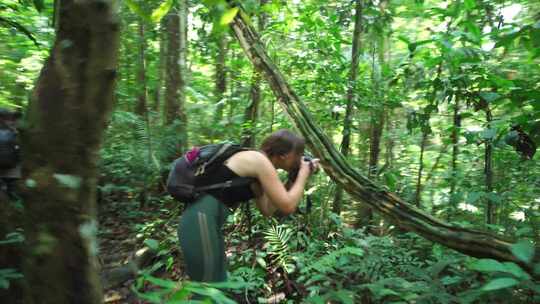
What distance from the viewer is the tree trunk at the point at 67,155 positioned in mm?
1414

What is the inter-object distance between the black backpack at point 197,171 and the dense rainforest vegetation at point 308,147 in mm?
415

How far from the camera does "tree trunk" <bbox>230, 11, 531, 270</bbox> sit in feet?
10.1

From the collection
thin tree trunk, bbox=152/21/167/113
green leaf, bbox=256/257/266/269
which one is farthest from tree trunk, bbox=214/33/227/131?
green leaf, bbox=256/257/266/269

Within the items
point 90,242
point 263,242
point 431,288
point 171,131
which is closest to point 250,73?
point 171,131

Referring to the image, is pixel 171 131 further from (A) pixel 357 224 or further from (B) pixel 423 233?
(B) pixel 423 233

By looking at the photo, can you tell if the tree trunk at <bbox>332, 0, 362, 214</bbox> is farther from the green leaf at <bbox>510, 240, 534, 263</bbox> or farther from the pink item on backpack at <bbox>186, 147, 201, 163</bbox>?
the green leaf at <bbox>510, 240, 534, 263</bbox>

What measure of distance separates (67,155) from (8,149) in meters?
2.64

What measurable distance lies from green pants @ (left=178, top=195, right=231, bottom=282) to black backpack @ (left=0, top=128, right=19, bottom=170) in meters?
1.61

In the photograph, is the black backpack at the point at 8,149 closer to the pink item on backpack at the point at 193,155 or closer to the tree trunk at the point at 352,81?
the pink item on backpack at the point at 193,155

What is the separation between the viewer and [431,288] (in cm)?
285

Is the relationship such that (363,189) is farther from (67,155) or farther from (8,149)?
(8,149)

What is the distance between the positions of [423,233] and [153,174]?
4.70 metres

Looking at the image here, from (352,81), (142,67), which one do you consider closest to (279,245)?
(352,81)

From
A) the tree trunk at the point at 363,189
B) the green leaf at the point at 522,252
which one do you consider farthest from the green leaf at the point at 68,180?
the green leaf at the point at 522,252
